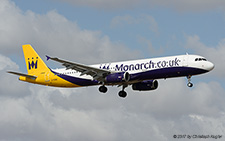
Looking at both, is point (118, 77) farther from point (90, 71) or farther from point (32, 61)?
point (32, 61)

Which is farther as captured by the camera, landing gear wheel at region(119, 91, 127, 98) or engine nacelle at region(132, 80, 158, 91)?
landing gear wheel at region(119, 91, 127, 98)

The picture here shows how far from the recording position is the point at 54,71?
259 feet

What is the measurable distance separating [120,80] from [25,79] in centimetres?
1763

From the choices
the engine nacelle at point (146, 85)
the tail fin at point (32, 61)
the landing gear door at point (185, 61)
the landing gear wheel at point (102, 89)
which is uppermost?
the tail fin at point (32, 61)

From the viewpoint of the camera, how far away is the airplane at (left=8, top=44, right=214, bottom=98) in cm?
6819

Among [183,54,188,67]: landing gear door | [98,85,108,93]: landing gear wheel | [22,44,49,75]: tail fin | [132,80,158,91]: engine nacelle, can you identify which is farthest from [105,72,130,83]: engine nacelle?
[22,44,49,75]: tail fin

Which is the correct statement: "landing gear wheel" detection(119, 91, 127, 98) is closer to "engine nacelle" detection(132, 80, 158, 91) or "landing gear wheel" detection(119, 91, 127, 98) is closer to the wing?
"engine nacelle" detection(132, 80, 158, 91)

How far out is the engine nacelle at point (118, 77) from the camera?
6994 cm

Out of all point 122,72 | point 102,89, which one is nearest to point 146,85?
point 102,89

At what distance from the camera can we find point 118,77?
7012 centimetres

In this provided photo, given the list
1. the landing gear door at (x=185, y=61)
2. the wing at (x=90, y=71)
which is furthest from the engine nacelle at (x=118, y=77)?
the landing gear door at (x=185, y=61)

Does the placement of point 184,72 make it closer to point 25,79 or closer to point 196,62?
point 196,62

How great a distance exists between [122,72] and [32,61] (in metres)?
18.9

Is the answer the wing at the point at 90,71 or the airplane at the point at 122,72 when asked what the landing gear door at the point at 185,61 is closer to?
the airplane at the point at 122,72
